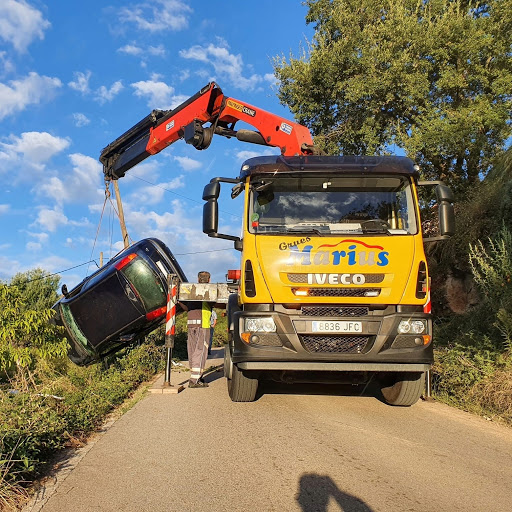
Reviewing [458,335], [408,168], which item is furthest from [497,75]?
[408,168]

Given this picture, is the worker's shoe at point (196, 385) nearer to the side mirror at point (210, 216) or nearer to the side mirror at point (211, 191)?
the side mirror at point (210, 216)

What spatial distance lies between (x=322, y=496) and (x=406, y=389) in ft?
10.5

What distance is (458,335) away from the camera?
28.5ft

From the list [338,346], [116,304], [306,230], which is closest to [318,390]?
[338,346]

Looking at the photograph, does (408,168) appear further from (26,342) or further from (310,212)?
(26,342)

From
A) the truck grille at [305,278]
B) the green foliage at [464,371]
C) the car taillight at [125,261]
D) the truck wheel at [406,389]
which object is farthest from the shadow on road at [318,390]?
the car taillight at [125,261]

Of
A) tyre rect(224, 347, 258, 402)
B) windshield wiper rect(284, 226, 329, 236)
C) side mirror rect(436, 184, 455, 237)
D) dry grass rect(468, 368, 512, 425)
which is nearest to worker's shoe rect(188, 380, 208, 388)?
tyre rect(224, 347, 258, 402)

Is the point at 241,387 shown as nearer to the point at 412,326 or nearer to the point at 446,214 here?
the point at 412,326

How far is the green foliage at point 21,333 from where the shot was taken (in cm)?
531

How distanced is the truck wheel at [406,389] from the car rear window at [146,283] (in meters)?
4.96

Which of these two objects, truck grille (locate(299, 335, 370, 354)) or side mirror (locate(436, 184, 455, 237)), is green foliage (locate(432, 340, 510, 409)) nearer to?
side mirror (locate(436, 184, 455, 237))

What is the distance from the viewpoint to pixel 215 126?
9844mm

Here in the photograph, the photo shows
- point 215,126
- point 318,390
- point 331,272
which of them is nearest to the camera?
point 331,272

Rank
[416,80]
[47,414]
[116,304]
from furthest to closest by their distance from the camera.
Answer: [416,80]
[116,304]
[47,414]
